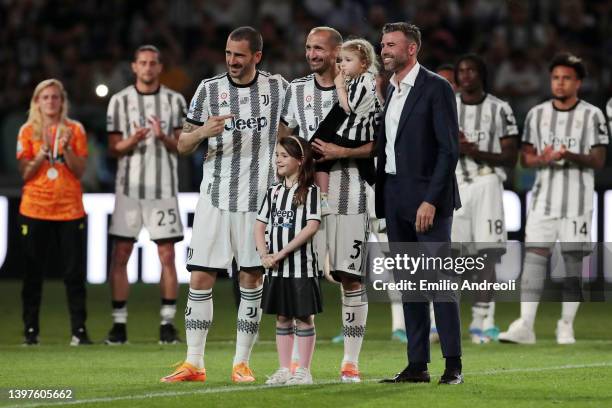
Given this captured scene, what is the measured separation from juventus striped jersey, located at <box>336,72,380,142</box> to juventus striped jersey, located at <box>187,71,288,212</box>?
0.54 m

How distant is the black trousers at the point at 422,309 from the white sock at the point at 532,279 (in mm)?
3484

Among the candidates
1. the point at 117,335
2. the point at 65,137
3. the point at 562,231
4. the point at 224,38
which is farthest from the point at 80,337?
the point at 224,38

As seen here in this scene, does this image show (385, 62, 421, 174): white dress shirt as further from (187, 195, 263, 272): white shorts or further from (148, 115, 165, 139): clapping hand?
(148, 115, 165, 139): clapping hand

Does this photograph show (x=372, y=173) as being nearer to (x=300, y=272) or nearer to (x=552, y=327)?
(x=300, y=272)

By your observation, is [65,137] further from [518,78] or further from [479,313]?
[518,78]

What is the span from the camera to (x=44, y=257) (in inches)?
459

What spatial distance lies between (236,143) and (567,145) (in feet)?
12.3

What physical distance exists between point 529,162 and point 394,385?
396 cm

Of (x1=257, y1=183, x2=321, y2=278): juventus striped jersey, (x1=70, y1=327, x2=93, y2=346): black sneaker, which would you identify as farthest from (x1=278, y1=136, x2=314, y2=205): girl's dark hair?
(x1=70, y1=327, x2=93, y2=346): black sneaker

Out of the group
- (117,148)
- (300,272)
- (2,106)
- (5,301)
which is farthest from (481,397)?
(2,106)

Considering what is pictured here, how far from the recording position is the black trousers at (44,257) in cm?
1148

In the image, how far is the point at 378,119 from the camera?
29.2ft

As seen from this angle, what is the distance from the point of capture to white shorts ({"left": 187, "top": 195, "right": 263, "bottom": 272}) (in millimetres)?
8891

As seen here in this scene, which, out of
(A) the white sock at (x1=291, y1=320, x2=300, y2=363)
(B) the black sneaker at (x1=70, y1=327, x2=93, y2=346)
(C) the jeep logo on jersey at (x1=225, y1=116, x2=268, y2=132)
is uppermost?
(C) the jeep logo on jersey at (x1=225, y1=116, x2=268, y2=132)
